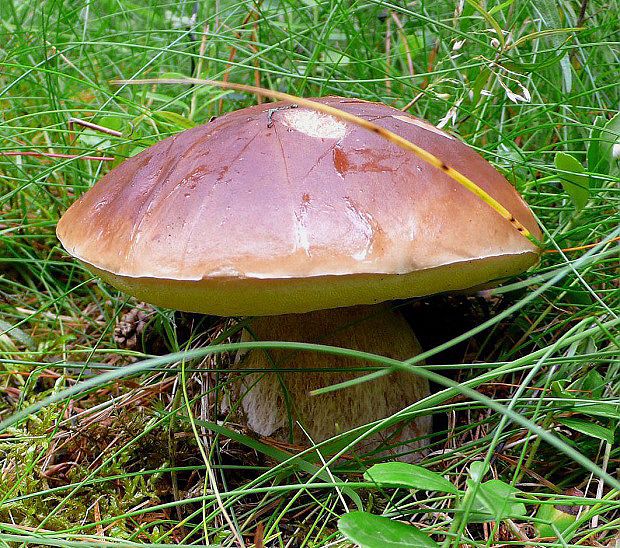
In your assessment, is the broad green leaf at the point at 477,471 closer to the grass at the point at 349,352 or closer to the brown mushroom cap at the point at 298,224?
the grass at the point at 349,352

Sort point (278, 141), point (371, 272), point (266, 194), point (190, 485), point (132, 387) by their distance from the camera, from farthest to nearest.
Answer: point (132, 387) < point (190, 485) < point (278, 141) < point (266, 194) < point (371, 272)

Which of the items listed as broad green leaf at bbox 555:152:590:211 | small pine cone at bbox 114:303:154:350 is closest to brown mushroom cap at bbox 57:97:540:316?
broad green leaf at bbox 555:152:590:211

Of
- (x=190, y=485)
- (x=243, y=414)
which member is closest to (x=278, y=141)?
(x=243, y=414)

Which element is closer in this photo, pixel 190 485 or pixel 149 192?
pixel 149 192

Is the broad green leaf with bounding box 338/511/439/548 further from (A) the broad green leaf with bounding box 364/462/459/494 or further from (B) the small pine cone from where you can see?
(B) the small pine cone

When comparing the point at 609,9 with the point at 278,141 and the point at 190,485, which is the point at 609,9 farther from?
the point at 190,485

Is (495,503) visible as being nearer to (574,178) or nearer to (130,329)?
(574,178)

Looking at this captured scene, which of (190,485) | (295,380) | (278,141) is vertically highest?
(278,141)

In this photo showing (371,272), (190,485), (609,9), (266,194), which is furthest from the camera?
(609,9)
